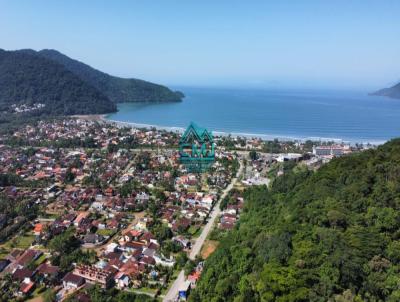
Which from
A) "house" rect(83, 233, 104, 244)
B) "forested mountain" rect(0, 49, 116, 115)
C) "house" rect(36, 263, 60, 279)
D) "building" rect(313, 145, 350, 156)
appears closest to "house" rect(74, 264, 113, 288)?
"house" rect(36, 263, 60, 279)

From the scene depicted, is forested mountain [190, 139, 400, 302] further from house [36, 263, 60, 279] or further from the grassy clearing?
house [36, 263, 60, 279]

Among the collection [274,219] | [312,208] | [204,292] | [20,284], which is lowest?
[20,284]

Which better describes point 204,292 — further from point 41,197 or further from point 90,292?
point 41,197

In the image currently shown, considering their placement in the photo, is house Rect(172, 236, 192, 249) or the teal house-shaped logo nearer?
house Rect(172, 236, 192, 249)

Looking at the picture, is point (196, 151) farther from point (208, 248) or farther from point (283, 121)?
point (283, 121)

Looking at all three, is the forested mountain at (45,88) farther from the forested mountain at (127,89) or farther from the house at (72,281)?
the house at (72,281)

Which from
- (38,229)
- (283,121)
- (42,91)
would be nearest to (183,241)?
(38,229)

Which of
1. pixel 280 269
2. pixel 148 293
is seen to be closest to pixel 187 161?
pixel 148 293
